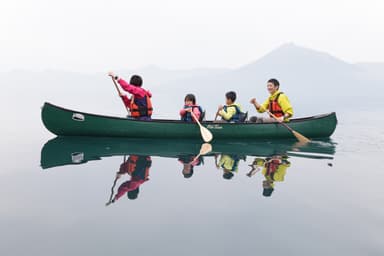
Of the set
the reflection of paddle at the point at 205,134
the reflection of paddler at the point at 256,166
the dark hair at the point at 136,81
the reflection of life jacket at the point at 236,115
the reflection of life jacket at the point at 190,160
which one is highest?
the dark hair at the point at 136,81

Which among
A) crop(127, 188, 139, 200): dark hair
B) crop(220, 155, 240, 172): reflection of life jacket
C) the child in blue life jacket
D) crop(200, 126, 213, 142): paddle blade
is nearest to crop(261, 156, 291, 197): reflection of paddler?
crop(220, 155, 240, 172): reflection of life jacket

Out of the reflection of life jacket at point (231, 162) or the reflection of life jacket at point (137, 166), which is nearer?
the reflection of life jacket at point (137, 166)

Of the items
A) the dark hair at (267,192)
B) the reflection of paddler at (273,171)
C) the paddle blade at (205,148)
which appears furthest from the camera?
the paddle blade at (205,148)

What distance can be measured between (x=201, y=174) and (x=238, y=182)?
0.76 meters

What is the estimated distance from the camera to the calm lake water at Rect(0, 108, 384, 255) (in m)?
2.84

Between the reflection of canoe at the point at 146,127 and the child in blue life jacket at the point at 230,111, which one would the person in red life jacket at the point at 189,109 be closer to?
the reflection of canoe at the point at 146,127

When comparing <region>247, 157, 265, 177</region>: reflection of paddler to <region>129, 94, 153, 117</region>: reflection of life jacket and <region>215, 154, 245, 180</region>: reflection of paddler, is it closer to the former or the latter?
<region>215, 154, 245, 180</region>: reflection of paddler

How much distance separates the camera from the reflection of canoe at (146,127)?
814cm

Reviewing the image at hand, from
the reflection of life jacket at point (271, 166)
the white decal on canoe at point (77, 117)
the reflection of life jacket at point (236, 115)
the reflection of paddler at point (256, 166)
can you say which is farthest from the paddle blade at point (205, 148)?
the white decal on canoe at point (77, 117)

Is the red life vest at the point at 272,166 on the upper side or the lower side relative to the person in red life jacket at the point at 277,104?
lower

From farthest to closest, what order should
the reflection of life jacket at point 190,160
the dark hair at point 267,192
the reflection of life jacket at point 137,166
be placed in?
1. the reflection of life jacket at point 190,160
2. the reflection of life jacket at point 137,166
3. the dark hair at point 267,192

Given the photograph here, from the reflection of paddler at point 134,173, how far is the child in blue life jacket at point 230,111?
2877mm
